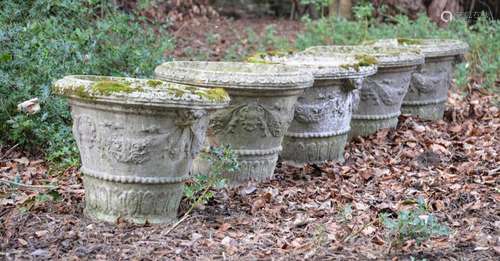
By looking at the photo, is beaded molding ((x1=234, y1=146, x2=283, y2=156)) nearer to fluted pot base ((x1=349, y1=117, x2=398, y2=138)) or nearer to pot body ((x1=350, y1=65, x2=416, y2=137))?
pot body ((x1=350, y1=65, x2=416, y2=137))

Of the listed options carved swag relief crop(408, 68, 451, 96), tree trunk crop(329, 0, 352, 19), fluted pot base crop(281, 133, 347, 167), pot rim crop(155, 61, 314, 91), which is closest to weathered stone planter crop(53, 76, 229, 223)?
pot rim crop(155, 61, 314, 91)

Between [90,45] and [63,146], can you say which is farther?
[90,45]

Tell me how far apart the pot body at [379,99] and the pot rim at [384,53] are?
76 mm

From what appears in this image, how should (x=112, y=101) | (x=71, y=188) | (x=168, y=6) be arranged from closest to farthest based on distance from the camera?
(x=112, y=101), (x=71, y=188), (x=168, y=6)

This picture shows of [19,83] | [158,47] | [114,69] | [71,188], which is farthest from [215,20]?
[71,188]

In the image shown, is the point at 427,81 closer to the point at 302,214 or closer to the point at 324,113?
the point at 324,113

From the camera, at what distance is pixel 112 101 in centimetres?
430

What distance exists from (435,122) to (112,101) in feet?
15.2

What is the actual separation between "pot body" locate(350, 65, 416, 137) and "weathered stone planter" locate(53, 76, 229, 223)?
9.16 feet

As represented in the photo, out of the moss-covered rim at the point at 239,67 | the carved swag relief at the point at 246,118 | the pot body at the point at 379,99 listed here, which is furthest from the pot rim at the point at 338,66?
the carved swag relief at the point at 246,118

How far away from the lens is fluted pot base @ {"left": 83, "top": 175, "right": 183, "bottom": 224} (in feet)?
15.0

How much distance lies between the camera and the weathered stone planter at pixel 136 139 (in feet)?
14.2

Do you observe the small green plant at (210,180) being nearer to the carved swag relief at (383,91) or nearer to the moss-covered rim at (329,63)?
the moss-covered rim at (329,63)

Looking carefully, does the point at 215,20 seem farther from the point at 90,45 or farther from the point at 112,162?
the point at 112,162
